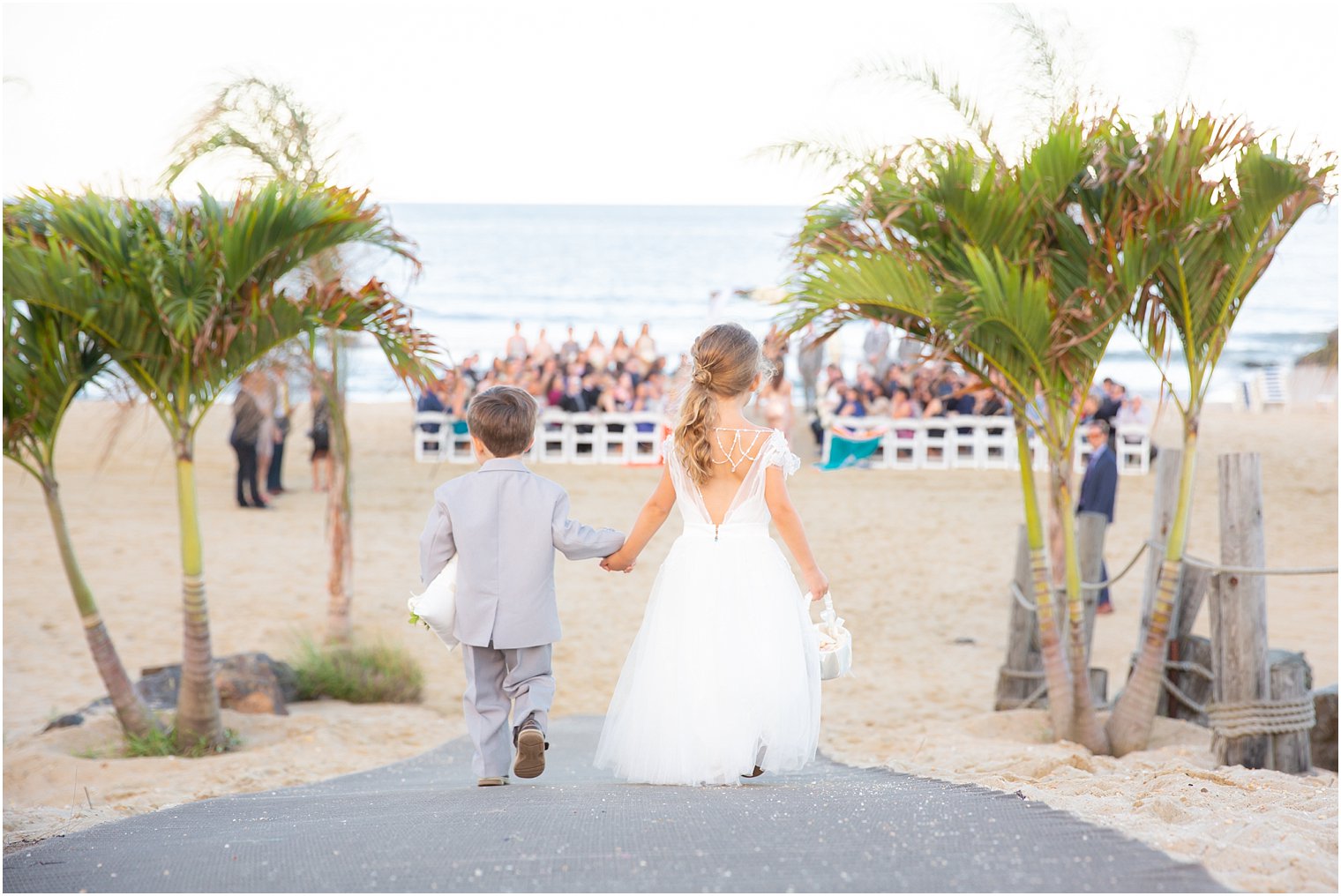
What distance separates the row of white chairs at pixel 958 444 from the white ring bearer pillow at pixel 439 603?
1361cm

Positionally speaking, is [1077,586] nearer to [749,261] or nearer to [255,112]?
[255,112]

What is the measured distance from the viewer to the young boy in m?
4.30

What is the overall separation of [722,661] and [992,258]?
2.74m

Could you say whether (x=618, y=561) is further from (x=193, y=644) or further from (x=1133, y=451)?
(x=1133, y=451)

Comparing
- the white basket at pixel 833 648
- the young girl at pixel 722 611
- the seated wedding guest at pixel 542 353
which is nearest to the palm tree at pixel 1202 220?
the white basket at pixel 833 648

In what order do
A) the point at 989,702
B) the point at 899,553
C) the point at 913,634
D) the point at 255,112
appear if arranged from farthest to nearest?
1. the point at 899,553
2. the point at 913,634
3. the point at 255,112
4. the point at 989,702

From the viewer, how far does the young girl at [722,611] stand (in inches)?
167

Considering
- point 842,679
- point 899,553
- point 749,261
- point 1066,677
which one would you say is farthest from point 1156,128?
point 749,261

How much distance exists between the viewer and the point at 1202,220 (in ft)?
17.6

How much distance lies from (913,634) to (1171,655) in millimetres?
3459

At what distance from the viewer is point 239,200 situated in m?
5.87

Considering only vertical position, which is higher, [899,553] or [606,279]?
[606,279]

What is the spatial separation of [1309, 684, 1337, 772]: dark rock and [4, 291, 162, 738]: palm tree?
6696mm

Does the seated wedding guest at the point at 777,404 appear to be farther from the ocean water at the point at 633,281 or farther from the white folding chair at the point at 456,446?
the ocean water at the point at 633,281
